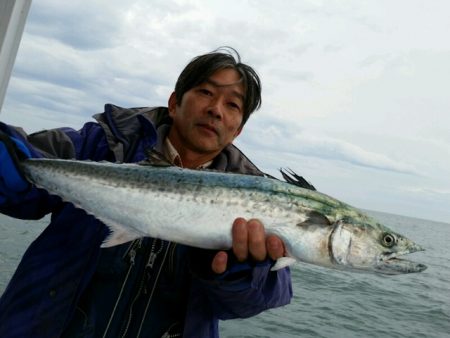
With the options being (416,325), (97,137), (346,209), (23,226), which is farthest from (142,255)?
(23,226)

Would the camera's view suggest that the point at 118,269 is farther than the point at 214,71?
No

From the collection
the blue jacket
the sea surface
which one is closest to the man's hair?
the blue jacket

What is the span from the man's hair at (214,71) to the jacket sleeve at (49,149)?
835 mm

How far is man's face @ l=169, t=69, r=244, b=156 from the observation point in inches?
125

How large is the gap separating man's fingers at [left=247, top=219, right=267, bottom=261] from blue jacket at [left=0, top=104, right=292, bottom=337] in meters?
0.15

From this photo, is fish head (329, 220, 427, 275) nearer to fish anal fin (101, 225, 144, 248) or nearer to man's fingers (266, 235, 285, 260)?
man's fingers (266, 235, 285, 260)

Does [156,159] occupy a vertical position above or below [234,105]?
below

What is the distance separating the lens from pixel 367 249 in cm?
263

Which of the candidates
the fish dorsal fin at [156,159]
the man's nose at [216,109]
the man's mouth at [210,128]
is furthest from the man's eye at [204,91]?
the fish dorsal fin at [156,159]

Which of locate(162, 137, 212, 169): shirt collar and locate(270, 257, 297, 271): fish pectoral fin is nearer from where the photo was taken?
locate(270, 257, 297, 271): fish pectoral fin

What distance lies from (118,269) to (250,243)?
3.15 ft

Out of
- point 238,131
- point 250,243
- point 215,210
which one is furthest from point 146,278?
point 238,131

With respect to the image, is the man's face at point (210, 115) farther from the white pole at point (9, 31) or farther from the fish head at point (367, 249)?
the white pole at point (9, 31)

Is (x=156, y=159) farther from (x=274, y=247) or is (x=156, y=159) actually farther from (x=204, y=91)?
(x=274, y=247)
